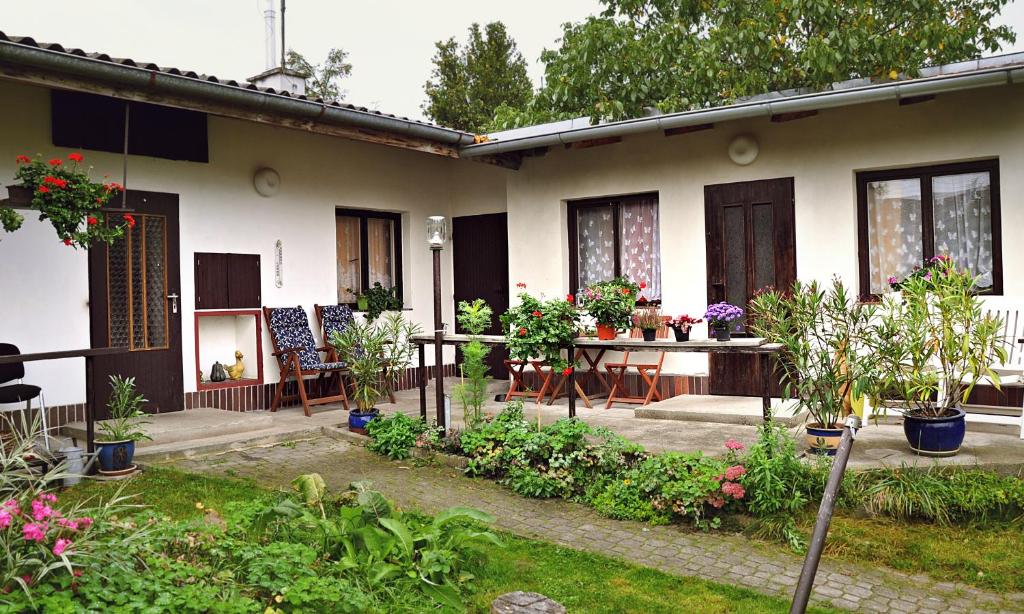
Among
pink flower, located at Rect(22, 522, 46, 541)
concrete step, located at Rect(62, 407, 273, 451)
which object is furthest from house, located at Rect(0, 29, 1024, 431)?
pink flower, located at Rect(22, 522, 46, 541)

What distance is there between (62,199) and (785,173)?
612 cm

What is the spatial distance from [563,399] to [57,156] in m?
5.33

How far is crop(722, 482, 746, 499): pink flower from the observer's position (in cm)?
449

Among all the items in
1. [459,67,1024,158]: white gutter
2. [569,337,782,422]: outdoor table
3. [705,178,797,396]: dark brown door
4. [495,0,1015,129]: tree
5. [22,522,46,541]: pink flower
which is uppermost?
[495,0,1015,129]: tree

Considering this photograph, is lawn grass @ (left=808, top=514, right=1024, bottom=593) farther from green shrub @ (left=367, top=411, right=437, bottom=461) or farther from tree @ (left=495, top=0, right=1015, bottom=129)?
tree @ (left=495, top=0, right=1015, bottom=129)

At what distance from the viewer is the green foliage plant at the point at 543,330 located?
263 inches

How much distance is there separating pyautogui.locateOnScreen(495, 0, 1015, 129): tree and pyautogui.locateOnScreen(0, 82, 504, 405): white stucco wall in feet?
11.5

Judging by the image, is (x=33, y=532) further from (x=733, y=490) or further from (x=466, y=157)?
(x=466, y=157)

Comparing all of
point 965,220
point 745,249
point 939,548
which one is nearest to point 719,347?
point 939,548

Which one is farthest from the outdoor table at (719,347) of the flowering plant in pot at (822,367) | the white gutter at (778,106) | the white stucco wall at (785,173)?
the white gutter at (778,106)

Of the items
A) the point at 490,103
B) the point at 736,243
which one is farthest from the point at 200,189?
the point at 490,103

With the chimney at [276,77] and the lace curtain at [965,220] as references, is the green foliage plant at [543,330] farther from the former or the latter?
the chimney at [276,77]

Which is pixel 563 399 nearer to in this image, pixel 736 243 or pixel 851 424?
pixel 736 243

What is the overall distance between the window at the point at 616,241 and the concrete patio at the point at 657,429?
1.46 metres
